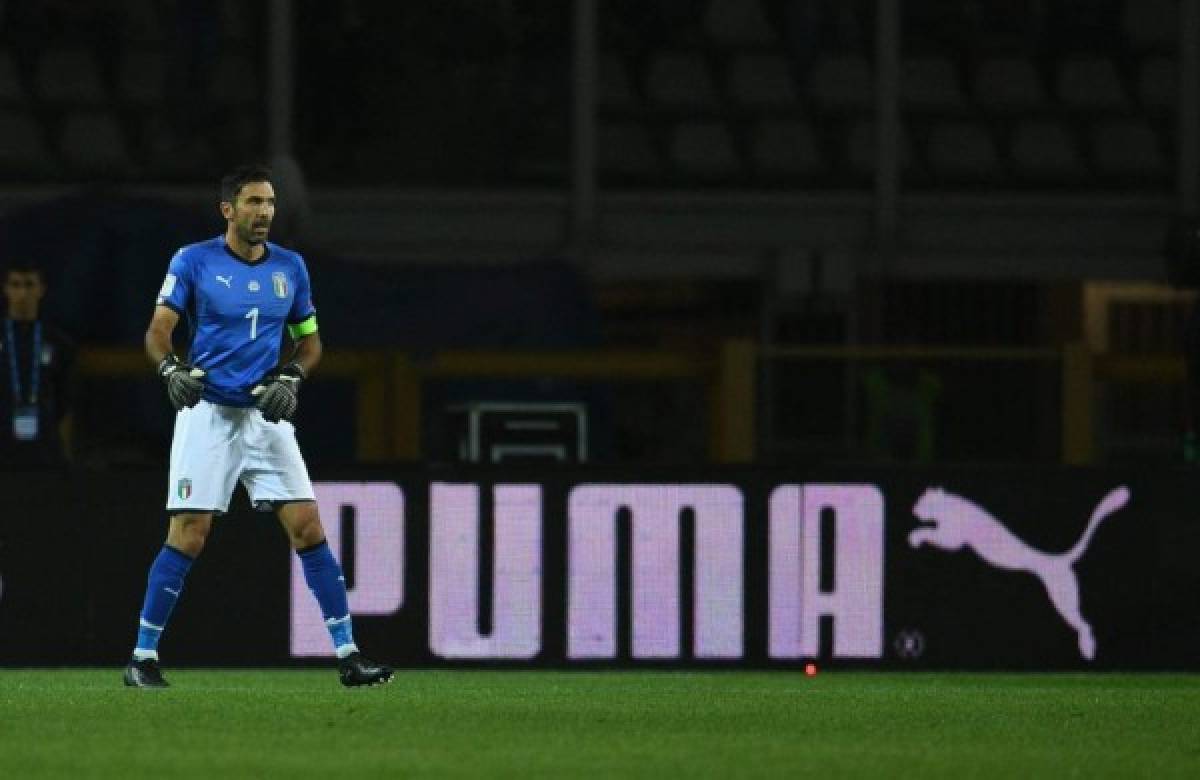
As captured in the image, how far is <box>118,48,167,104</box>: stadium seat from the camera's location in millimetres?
20125

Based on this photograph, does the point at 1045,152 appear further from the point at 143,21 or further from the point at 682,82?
the point at 143,21

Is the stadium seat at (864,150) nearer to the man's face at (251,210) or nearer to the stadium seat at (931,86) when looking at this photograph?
the stadium seat at (931,86)

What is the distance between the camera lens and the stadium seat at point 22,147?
64.8ft

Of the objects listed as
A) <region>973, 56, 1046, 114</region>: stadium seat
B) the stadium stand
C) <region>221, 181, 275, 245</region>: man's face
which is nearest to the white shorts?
<region>221, 181, 275, 245</region>: man's face

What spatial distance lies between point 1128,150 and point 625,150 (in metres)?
3.40

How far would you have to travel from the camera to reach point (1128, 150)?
21.4 m

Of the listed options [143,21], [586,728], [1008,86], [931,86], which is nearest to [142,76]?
[143,21]

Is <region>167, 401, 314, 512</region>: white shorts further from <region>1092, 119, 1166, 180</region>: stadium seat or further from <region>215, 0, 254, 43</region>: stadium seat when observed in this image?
<region>1092, 119, 1166, 180</region>: stadium seat

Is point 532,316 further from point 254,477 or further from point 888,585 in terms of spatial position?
point 254,477

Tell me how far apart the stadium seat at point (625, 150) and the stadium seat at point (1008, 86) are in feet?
7.59

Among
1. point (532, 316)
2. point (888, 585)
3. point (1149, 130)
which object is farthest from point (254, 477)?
point (1149, 130)

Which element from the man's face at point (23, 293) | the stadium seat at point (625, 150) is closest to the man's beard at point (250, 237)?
the man's face at point (23, 293)

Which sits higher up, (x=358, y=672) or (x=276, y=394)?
(x=276, y=394)

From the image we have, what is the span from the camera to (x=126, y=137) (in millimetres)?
20078
